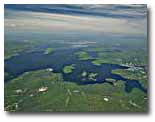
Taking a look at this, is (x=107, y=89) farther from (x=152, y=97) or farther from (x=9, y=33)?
(x=9, y=33)

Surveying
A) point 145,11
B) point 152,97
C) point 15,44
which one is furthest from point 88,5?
point 152,97

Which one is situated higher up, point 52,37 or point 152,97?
point 52,37

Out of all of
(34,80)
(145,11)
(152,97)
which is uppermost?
(145,11)

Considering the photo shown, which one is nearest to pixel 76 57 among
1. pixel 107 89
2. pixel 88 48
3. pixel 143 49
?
pixel 88 48

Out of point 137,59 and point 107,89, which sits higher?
point 137,59

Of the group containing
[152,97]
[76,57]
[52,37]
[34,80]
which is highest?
[52,37]
